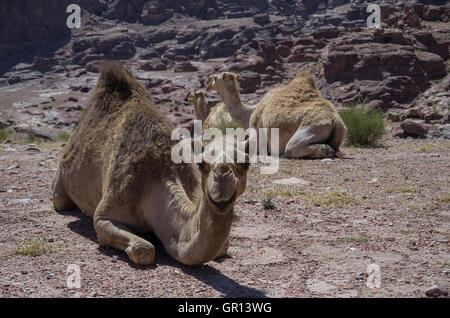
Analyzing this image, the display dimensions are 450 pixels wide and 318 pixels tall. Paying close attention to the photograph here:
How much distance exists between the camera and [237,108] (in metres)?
13.5

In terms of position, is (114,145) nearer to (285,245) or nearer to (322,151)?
(285,245)

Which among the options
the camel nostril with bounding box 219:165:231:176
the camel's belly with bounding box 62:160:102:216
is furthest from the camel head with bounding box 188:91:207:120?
the camel nostril with bounding box 219:165:231:176

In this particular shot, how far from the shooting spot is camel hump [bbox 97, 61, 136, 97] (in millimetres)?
5906

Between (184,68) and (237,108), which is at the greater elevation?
(237,108)

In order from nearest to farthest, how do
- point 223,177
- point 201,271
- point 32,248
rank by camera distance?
1. point 223,177
2. point 201,271
3. point 32,248

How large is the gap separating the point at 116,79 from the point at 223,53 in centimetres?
8289

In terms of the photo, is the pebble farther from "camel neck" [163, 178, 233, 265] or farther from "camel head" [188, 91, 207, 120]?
"camel head" [188, 91, 207, 120]

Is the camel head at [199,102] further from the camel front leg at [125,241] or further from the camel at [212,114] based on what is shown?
the camel front leg at [125,241]

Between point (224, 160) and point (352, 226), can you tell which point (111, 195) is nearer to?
point (224, 160)

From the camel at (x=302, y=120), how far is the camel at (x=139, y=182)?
5.33 m

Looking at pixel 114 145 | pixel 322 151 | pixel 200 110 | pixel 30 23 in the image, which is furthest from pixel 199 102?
pixel 30 23

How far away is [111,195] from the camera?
15.7 feet

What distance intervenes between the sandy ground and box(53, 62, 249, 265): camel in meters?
0.22
